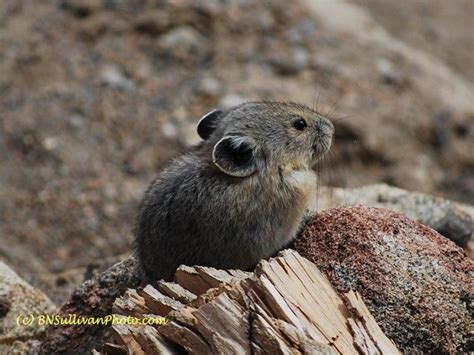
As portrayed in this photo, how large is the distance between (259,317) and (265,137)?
93.7 inches

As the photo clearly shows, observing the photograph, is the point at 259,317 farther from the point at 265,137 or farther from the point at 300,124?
the point at 300,124

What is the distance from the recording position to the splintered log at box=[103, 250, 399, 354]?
579 cm

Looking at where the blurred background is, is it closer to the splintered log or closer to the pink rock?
the pink rock

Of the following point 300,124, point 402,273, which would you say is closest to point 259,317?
point 402,273

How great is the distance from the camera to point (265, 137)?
25.8 ft

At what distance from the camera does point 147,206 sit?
25.3 ft

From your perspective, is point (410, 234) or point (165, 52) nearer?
point (410, 234)

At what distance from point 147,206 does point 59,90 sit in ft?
24.9

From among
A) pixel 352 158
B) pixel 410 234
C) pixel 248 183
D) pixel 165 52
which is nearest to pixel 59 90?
pixel 165 52

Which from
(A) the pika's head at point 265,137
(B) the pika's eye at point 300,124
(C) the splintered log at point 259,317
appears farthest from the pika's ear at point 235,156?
(C) the splintered log at point 259,317

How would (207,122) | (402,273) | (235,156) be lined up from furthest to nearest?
(207,122)
(235,156)
(402,273)

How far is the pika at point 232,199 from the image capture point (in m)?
7.29

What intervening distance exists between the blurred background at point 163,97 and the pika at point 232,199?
554 cm

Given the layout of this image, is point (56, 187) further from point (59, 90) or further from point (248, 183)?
point (248, 183)
